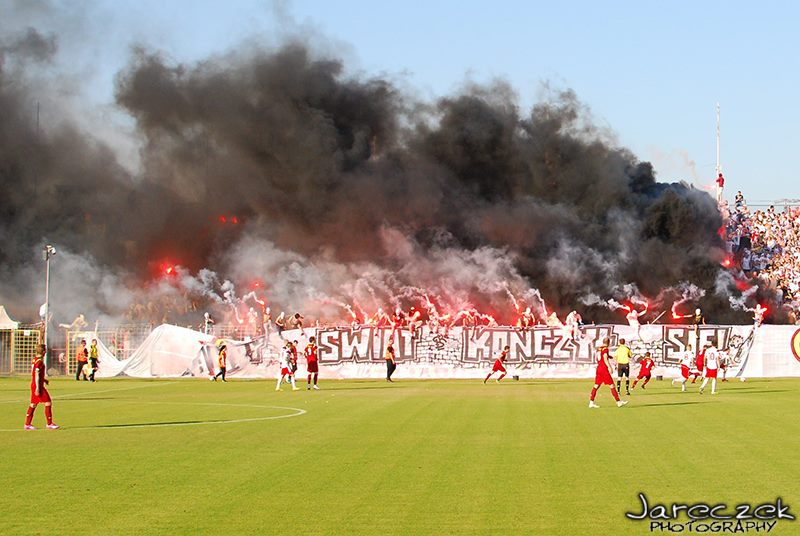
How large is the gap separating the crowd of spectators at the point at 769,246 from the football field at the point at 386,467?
48149 millimetres

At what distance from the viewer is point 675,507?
1256 cm

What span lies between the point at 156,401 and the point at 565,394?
14.0m

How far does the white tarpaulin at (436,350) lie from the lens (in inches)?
2137

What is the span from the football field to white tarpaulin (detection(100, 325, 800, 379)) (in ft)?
77.4

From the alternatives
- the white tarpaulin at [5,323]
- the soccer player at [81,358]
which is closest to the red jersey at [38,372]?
the soccer player at [81,358]

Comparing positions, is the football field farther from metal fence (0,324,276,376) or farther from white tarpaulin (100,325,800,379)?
metal fence (0,324,276,376)

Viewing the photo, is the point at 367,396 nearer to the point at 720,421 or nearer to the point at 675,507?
the point at 720,421

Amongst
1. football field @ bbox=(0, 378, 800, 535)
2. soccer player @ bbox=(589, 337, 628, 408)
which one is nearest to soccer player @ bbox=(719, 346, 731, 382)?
football field @ bbox=(0, 378, 800, 535)

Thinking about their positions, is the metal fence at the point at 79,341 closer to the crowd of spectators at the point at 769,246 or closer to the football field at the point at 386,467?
the football field at the point at 386,467

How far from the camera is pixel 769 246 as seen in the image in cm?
7869

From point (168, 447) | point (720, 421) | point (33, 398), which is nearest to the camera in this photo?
point (168, 447)

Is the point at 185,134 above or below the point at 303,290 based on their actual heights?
above

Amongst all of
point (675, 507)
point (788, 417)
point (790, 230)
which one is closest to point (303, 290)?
point (790, 230)

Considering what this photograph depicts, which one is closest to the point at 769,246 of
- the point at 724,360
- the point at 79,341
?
the point at 724,360
